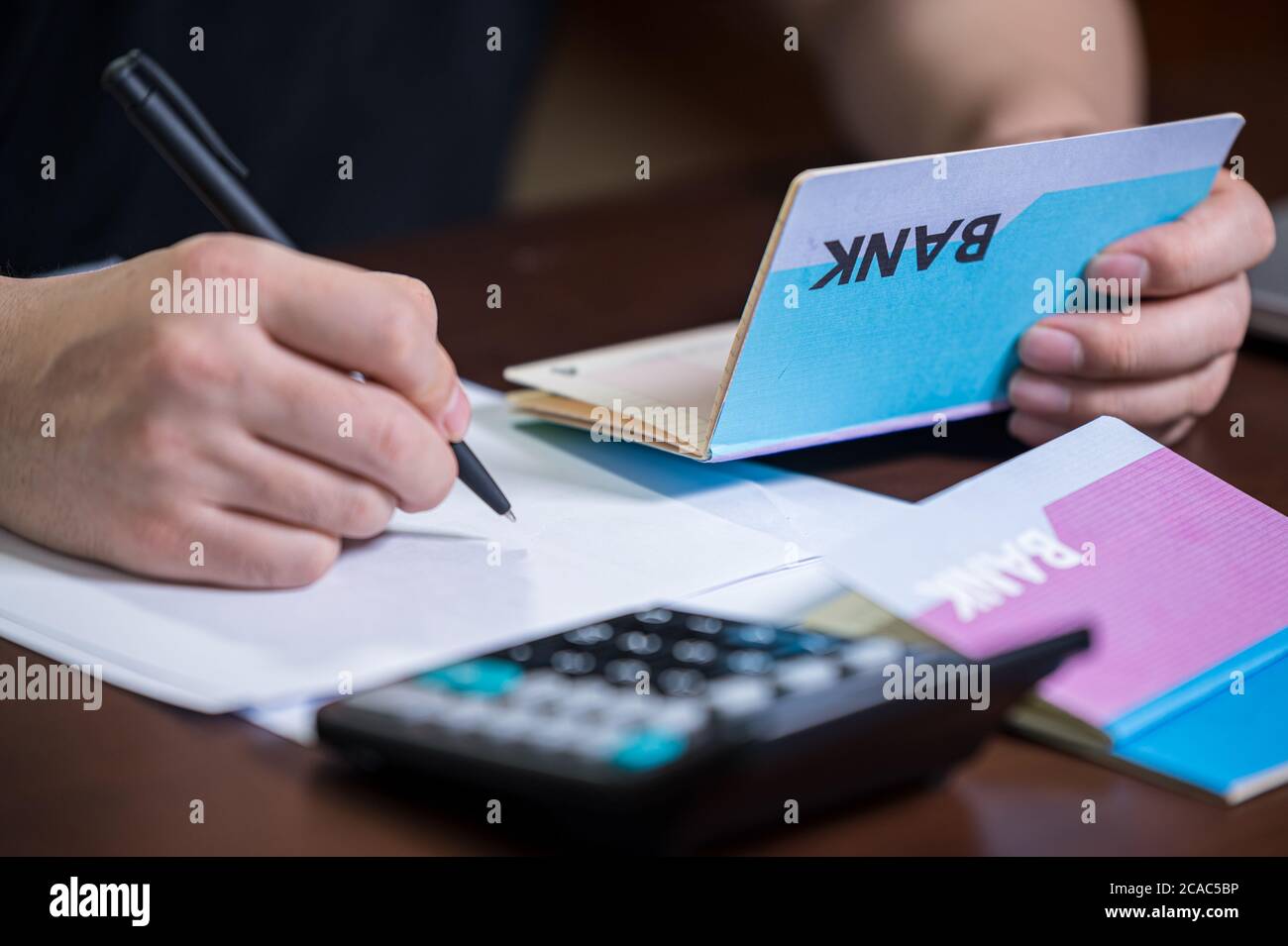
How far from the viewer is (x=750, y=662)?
1.20 ft

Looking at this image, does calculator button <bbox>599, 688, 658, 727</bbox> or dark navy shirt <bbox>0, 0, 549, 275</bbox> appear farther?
dark navy shirt <bbox>0, 0, 549, 275</bbox>

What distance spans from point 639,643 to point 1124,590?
16 centimetres

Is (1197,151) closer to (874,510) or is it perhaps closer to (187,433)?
(874,510)

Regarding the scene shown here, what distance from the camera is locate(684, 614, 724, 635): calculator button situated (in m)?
0.40

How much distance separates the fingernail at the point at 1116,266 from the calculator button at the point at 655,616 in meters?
0.32

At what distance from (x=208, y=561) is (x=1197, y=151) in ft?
1.55

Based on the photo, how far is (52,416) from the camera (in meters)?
0.51

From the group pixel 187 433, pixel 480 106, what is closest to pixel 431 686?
pixel 187 433

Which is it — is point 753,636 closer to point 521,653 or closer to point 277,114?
point 521,653

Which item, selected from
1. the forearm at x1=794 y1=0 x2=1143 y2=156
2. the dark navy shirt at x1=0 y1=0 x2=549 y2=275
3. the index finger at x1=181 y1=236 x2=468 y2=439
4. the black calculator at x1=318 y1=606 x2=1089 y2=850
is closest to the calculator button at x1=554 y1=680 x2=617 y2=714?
the black calculator at x1=318 y1=606 x2=1089 y2=850

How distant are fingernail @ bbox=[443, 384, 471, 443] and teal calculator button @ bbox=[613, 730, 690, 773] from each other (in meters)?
0.22

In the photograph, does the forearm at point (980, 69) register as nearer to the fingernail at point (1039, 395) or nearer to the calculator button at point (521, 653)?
the fingernail at point (1039, 395)

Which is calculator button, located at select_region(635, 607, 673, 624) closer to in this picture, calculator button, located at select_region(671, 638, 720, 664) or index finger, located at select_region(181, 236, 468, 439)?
calculator button, located at select_region(671, 638, 720, 664)

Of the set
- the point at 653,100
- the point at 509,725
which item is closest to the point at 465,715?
the point at 509,725
